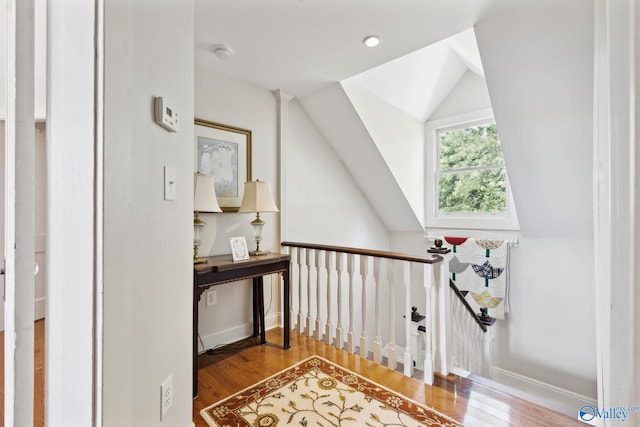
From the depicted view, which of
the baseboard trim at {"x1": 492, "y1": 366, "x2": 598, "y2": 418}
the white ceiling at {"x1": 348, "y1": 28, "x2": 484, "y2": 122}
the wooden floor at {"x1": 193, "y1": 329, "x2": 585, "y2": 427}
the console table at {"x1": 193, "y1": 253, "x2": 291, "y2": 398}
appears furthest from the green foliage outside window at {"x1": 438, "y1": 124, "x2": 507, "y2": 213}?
the console table at {"x1": 193, "y1": 253, "x2": 291, "y2": 398}

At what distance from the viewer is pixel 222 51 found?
85.1 inches

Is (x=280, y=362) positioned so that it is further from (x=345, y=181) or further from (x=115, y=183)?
(x=345, y=181)

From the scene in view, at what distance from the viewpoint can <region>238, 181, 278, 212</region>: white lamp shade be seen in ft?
7.63

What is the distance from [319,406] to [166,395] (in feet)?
2.94

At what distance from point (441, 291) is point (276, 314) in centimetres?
160

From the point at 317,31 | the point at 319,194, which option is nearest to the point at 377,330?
the point at 319,194

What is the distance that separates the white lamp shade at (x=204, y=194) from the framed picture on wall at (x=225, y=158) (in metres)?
0.37

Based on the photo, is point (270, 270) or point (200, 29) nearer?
point (200, 29)

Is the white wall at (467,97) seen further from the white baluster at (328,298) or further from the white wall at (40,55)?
the white wall at (40,55)

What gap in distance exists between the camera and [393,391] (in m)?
1.79

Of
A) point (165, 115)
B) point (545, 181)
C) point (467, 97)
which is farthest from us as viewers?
point (467, 97)

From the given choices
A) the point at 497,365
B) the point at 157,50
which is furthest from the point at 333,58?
the point at 497,365

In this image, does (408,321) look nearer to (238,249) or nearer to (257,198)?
(238,249)

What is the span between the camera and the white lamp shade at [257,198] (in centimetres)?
232
